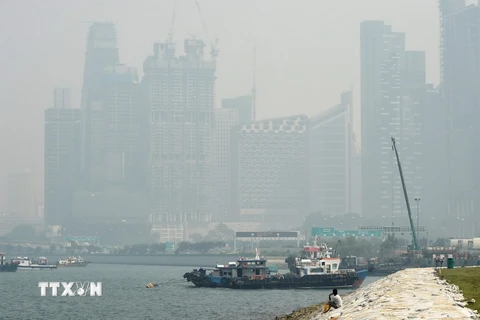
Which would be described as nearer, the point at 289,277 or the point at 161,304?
the point at 161,304

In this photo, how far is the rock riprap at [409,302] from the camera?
4706cm

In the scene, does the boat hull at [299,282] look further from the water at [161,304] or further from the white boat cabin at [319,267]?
the water at [161,304]

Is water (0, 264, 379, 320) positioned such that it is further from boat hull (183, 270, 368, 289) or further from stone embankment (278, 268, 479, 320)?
stone embankment (278, 268, 479, 320)

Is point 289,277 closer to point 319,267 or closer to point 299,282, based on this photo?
point 299,282

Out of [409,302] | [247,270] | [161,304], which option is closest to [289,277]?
[247,270]

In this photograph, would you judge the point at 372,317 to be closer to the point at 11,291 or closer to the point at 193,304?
the point at 193,304

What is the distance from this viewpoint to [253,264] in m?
146

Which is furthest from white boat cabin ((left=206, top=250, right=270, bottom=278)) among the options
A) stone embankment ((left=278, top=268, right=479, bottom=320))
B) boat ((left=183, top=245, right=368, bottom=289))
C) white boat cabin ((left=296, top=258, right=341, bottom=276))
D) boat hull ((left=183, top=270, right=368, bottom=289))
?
stone embankment ((left=278, top=268, right=479, bottom=320))

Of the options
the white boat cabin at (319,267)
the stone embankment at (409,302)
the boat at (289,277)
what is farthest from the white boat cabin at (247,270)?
the stone embankment at (409,302)

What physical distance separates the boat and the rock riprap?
236ft

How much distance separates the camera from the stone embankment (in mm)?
47062

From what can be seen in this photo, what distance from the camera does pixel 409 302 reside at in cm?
5072

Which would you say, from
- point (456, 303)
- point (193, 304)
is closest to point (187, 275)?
point (193, 304)

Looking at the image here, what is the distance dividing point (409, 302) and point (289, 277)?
292 feet
